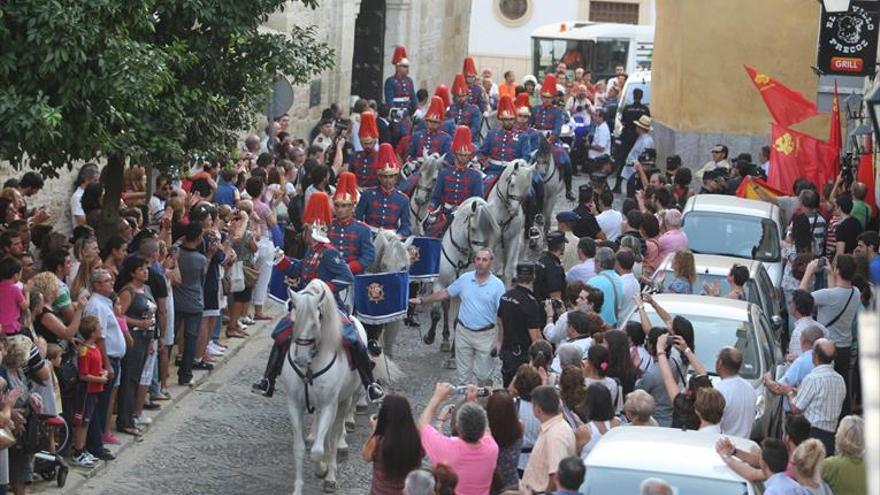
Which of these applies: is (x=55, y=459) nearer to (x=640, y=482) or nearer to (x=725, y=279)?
(x=640, y=482)

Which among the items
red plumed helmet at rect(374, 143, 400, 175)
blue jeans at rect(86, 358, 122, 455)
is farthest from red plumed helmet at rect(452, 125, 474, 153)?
blue jeans at rect(86, 358, 122, 455)

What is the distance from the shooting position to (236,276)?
18125 millimetres

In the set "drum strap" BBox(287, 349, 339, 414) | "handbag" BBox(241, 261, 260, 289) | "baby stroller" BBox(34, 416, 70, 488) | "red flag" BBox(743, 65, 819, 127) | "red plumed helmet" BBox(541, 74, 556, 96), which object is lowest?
"baby stroller" BBox(34, 416, 70, 488)

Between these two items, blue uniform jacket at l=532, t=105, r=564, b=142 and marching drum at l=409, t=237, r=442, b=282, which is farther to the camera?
blue uniform jacket at l=532, t=105, r=564, b=142

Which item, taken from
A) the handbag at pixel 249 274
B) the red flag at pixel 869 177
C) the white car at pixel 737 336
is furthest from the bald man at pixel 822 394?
the red flag at pixel 869 177

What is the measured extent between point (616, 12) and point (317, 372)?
5147 cm

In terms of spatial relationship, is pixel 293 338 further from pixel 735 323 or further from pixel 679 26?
pixel 679 26

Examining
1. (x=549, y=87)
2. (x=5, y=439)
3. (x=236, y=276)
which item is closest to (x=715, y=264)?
(x=236, y=276)

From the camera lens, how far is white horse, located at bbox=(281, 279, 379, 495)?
13086 millimetres

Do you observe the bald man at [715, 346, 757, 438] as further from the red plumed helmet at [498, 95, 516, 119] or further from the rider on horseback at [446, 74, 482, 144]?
the rider on horseback at [446, 74, 482, 144]

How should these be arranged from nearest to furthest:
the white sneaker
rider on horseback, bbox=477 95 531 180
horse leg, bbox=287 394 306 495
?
horse leg, bbox=287 394 306 495 < the white sneaker < rider on horseback, bbox=477 95 531 180

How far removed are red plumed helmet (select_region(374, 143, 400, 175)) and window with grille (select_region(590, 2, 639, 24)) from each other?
150 ft

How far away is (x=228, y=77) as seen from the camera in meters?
17.4

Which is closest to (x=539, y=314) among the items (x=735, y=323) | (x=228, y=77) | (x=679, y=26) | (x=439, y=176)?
(x=735, y=323)
